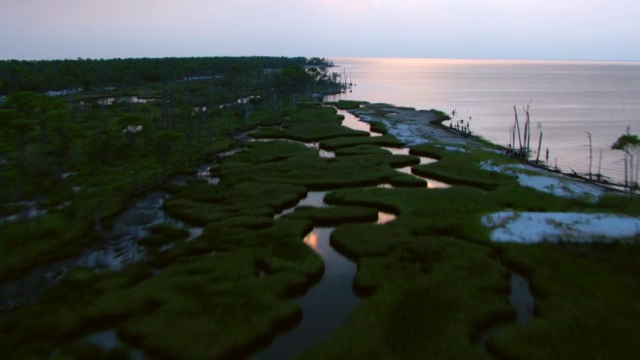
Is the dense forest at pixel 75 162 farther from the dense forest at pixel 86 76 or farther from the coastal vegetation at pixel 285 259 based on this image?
the dense forest at pixel 86 76

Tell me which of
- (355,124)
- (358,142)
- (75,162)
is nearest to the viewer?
(75,162)

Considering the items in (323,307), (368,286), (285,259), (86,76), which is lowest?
(323,307)

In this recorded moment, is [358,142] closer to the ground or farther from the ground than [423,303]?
farther from the ground

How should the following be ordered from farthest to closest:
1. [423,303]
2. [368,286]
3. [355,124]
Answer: [355,124] → [368,286] → [423,303]

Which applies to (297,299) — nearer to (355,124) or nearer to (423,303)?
(423,303)

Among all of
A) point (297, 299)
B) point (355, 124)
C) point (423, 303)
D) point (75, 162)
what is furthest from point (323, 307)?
point (355, 124)

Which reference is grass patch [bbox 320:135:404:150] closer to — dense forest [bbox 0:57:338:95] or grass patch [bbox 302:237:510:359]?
grass patch [bbox 302:237:510:359]

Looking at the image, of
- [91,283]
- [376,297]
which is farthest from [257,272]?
[91,283]

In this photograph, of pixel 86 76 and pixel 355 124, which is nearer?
pixel 355 124
